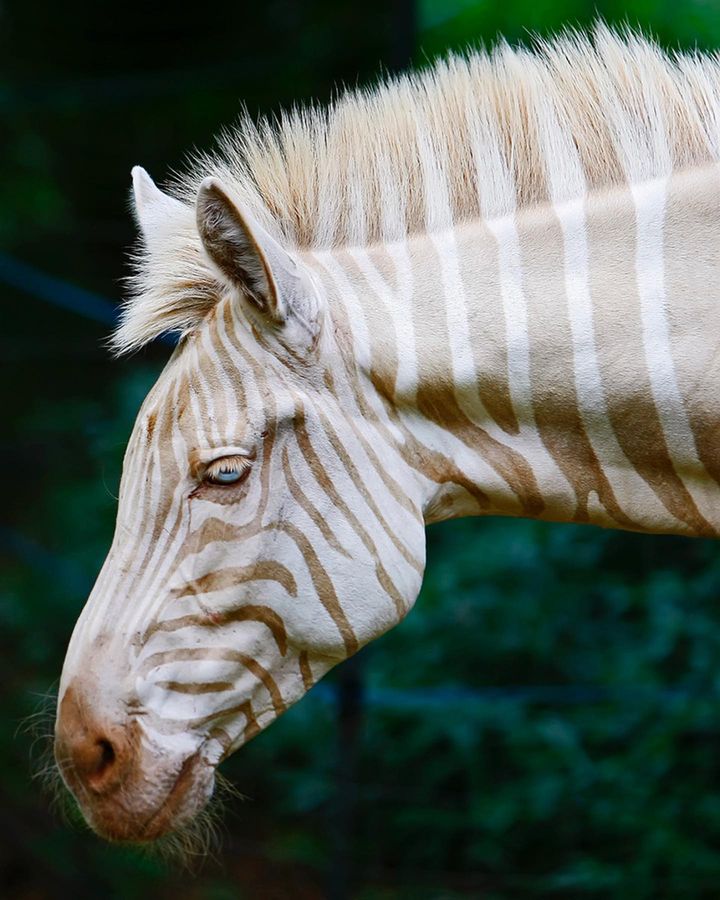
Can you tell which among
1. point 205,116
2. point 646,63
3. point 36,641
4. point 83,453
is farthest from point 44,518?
point 646,63

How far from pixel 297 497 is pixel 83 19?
554cm

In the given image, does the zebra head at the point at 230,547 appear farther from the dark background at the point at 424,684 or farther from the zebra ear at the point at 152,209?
the dark background at the point at 424,684

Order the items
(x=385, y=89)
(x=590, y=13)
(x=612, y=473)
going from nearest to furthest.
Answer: (x=612, y=473) < (x=385, y=89) < (x=590, y=13)

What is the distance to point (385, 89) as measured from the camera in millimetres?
2285

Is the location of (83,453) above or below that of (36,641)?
above

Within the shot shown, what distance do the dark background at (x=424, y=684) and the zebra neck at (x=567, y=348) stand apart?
1.98 meters

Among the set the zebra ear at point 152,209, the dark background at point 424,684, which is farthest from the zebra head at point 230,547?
the dark background at point 424,684

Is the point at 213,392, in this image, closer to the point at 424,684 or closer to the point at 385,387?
the point at 385,387

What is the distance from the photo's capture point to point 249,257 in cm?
193

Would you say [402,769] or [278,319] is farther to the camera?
[402,769]

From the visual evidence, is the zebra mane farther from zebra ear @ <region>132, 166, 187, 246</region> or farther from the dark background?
the dark background

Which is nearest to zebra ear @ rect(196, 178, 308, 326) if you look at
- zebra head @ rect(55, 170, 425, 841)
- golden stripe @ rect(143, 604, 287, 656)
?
zebra head @ rect(55, 170, 425, 841)

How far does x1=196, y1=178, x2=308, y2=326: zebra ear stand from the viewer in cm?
187

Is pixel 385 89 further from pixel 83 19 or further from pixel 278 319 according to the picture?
pixel 83 19
